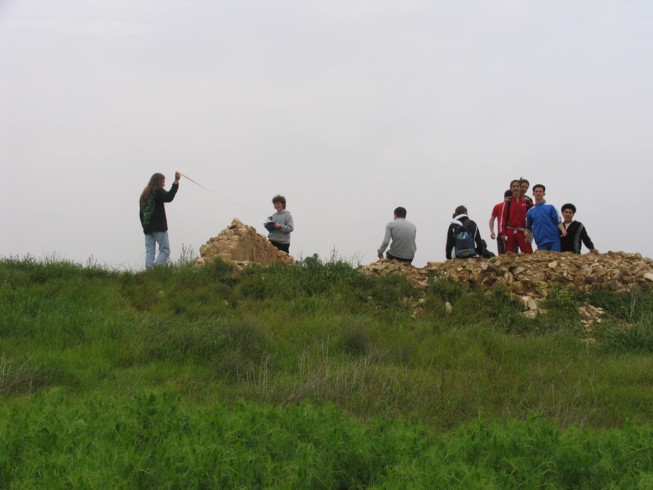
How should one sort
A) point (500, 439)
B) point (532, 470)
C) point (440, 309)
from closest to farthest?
point (532, 470)
point (500, 439)
point (440, 309)

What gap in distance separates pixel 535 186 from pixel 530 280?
217 centimetres

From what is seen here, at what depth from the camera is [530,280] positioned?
10.9 m

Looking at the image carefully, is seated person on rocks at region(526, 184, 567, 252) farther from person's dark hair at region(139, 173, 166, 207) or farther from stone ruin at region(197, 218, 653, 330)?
person's dark hair at region(139, 173, 166, 207)

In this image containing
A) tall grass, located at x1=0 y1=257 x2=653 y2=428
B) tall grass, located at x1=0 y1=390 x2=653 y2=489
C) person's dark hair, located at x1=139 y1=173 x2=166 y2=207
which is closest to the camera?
tall grass, located at x1=0 y1=390 x2=653 y2=489

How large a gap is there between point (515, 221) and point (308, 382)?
7543 millimetres

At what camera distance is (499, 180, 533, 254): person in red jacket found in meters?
12.5

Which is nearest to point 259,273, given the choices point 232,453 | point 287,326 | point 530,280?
point 287,326

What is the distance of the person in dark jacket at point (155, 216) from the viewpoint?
11250 millimetres

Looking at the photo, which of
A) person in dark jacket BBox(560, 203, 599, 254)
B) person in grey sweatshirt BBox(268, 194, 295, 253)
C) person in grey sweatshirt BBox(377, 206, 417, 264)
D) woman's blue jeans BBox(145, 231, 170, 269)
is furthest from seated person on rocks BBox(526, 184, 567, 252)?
woman's blue jeans BBox(145, 231, 170, 269)

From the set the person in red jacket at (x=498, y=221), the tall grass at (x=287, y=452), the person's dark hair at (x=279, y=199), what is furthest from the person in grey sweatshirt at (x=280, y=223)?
the tall grass at (x=287, y=452)

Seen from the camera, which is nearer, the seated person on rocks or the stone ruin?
the stone ruin

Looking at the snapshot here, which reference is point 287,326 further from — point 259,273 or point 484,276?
point 484,276

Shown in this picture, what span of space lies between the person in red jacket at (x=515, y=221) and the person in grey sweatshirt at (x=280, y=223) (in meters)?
4.09

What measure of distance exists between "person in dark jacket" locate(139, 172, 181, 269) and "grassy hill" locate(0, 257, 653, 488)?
917mm
